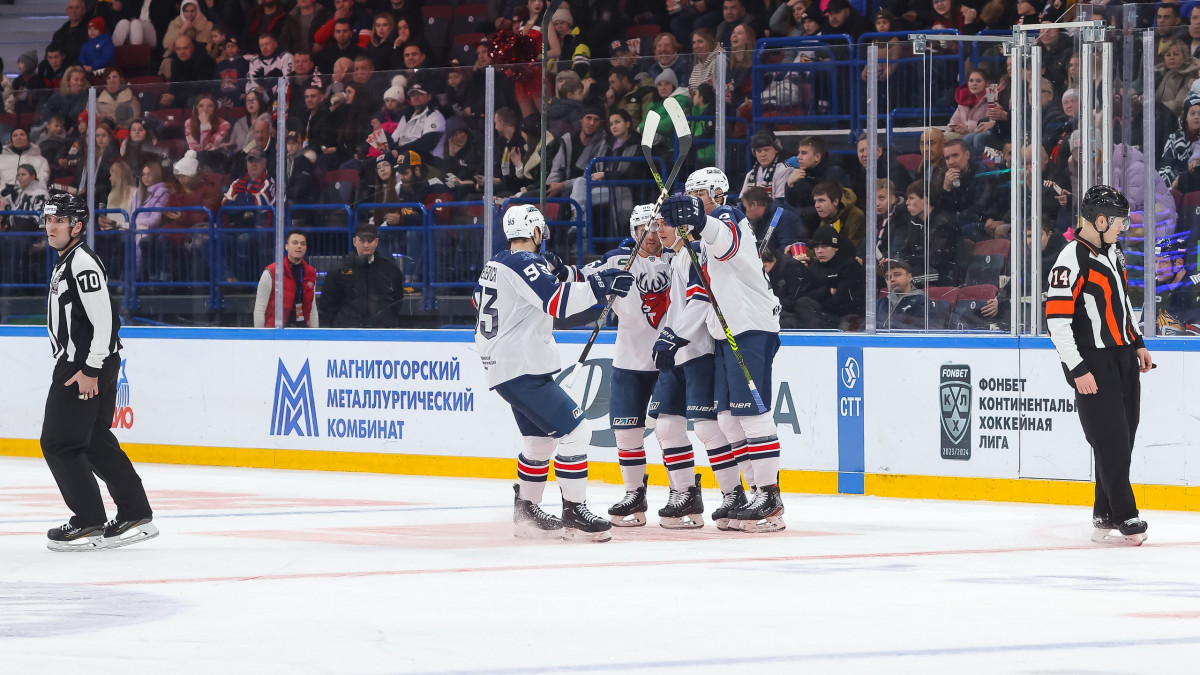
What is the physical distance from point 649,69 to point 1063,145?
249 centimetres

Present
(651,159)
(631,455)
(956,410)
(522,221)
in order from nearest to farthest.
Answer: (522,221) < (631,455) < (651,159) < (956,410)

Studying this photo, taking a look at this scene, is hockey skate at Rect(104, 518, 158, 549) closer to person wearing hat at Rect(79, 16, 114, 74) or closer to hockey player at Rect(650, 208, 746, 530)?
hockey player at Rect(650, 208, 746, 530)

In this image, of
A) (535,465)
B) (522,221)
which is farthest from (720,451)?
(522,221)

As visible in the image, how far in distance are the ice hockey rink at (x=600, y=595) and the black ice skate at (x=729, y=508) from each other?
95 mm

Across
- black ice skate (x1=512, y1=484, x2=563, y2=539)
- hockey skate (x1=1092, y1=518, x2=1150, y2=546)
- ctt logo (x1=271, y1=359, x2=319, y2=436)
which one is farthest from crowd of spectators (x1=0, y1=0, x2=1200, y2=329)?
black ice skate (x1=512, y1=484, x2=563, y2=539)

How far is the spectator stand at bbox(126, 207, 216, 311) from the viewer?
39.6 feet

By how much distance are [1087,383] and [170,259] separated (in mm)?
6849

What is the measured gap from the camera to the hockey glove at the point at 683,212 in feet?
25.4

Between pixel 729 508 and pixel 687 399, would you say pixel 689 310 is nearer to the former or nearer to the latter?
pixel 687 399

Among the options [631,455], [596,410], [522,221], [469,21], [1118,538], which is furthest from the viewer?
[469,21]

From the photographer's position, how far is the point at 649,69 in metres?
10.6

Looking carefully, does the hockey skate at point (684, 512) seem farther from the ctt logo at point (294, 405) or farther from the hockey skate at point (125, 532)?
the ctt logo at point (294, 405)

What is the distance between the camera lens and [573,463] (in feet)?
25.9

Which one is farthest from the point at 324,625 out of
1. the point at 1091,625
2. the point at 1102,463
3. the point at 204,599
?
the point at 1102,463
